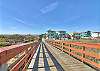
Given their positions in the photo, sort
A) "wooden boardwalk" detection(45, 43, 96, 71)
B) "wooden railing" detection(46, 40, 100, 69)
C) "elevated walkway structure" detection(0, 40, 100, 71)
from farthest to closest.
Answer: "wooden boardwalk" detection(45, 43, 96, 71) < "wooden railing" detection(46, 40, 100, 69) < "elevated walkway structure" detection(0, 40, 100, 71)

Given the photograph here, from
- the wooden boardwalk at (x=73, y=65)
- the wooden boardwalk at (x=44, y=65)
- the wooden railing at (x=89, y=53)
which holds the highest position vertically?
the wooden railing at (x=89, y=53)

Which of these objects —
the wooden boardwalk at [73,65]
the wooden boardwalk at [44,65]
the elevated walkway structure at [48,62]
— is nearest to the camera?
the elevated walkway structure at [48,62]

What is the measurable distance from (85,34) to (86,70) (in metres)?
59.9

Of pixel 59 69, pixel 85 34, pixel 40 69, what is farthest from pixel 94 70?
pixel 85 34

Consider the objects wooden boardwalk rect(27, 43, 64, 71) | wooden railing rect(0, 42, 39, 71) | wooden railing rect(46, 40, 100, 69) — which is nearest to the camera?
wooden railing rect(0, 42, 39, 71)

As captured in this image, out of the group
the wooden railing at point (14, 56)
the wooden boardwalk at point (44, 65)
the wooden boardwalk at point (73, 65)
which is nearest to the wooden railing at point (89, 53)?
the wooden boardwalk at point (73, 65)

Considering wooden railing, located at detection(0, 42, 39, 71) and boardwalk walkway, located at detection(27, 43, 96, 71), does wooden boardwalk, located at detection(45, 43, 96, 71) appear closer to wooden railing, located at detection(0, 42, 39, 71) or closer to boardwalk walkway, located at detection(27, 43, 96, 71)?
boardwalk walkway, located at detection(27, 43, 96, 71)

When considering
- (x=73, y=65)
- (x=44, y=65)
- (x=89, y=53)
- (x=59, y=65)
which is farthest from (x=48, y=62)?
(x=89, y=53)

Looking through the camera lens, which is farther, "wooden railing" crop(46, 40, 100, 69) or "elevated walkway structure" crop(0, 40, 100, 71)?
"wooden railing" crop(46, 40, 100, 69)

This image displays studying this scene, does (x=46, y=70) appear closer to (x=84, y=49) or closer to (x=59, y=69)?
(x=59, y=69)

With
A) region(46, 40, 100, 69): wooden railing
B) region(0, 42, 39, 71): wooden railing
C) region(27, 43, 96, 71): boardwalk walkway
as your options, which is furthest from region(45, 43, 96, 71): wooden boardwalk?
region(0, 42, 39, 71): wooden railing

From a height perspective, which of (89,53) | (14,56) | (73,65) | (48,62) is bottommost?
(48,62)

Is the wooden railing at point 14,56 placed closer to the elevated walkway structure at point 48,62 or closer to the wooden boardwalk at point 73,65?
the elevated walkway structure at point 48,62

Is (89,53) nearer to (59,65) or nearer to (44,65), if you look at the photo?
(59,65)
